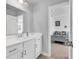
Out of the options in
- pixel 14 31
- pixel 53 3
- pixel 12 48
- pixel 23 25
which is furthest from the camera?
pixel 53 3

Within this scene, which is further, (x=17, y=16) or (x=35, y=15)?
(x=35, y=15)

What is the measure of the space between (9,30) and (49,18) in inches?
69.8

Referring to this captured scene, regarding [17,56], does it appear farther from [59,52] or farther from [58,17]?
[58,17]

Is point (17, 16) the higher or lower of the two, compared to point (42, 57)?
higher

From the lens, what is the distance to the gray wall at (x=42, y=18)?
12.3 feet

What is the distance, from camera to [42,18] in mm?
3855

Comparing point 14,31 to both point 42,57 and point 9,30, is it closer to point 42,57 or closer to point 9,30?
point 9,30

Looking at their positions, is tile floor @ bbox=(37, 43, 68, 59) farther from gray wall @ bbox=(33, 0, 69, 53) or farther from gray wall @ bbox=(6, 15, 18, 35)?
gray wall @ bbox=(6, 15, 18, 35)

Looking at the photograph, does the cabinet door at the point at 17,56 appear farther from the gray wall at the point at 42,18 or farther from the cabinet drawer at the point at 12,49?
the gray wall at the point at 42,18

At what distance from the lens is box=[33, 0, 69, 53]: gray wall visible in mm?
3748

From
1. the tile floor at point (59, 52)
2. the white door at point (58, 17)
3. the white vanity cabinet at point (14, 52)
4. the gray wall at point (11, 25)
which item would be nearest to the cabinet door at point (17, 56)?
the white vanity cabinet at point (14, 52)

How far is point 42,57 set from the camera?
131 inches

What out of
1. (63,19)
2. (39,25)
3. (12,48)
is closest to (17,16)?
(39,25)
